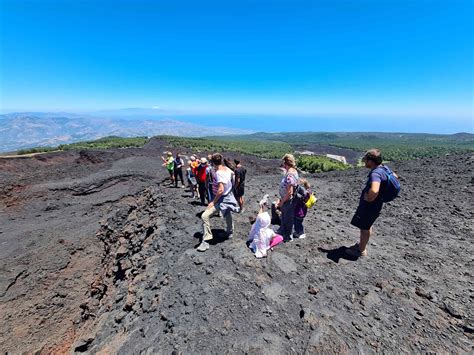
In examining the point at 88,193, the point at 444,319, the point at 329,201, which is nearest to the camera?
the point at 444,319

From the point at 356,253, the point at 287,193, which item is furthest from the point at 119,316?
the point at 356,253

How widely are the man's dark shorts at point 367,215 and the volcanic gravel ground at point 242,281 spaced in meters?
0.87

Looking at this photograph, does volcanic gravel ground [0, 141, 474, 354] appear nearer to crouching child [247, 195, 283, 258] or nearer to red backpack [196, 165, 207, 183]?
crouching child [247, 195, 283, 258]

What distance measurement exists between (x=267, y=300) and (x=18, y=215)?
48.1 feet

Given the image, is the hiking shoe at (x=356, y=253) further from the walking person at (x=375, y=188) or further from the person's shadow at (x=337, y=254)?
the walking person at (x=375, y=188)

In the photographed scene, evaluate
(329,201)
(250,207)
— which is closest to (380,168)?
(250,207)

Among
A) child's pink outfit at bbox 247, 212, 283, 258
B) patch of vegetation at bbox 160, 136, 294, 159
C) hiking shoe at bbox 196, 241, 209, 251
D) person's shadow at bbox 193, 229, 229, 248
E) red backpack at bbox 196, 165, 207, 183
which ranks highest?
red backpack at bbox 196, 165, 207, 183

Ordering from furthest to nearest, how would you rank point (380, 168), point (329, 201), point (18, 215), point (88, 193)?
point (88, 193)
point (18, 215)
point (329, 201)
point (380, 168)

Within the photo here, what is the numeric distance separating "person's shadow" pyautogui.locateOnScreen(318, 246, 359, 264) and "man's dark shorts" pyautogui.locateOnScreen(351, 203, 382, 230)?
79 cm

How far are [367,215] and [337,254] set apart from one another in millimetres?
1235

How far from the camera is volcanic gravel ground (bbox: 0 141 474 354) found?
3602 millimetres

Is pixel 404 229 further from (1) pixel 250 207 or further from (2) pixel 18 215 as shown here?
(2) pixel 18 215

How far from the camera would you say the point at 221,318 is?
152 inches

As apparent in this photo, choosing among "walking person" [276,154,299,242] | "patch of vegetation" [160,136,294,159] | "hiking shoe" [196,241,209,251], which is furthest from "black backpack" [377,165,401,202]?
"patch of vegetation" [160,136,294,159]
